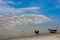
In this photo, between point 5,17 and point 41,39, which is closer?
point 41,39

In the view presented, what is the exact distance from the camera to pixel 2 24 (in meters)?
11.8

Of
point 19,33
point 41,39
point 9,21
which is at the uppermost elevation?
point 9,21

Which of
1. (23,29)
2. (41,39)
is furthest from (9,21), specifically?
(41,39)

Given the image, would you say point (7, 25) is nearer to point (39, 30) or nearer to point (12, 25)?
point (12, 25)

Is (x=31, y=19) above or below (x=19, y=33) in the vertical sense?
above

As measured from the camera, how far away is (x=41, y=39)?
10.2m

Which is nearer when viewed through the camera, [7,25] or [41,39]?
[41,39]

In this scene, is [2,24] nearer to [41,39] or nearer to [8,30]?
[8,30]

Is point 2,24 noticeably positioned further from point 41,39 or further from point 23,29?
point 41,39

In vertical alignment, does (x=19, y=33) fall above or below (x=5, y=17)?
below

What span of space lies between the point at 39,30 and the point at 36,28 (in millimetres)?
326

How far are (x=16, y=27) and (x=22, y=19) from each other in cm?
66

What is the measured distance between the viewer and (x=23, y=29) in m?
11.9

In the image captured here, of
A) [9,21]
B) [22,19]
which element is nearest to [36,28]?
[22,19]
